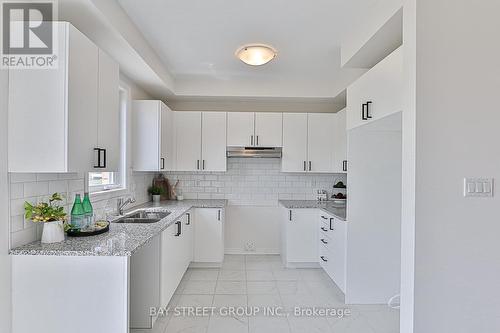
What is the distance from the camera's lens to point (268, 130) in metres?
4.46

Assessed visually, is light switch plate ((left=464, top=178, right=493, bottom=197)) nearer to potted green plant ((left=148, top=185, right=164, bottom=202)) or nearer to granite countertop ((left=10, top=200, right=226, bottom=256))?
granite countertop ((left=10, top=200, right=226, bottom=256))

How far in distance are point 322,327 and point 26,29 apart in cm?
302

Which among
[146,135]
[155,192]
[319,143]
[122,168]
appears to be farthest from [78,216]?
[319,143]

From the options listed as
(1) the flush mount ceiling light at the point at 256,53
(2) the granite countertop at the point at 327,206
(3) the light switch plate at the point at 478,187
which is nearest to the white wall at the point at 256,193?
(2) the granite countertop at the point at 327,206

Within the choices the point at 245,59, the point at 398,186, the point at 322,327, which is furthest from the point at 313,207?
the point at 245,59

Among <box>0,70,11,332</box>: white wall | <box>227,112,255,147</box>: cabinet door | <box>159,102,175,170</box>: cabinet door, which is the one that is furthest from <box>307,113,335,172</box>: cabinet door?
<box>0,70,11,332</box>: white wall

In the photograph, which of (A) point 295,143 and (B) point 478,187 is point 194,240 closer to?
(A) point 295,143

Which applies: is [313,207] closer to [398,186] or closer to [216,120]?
[398,186]

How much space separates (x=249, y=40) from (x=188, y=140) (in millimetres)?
1901

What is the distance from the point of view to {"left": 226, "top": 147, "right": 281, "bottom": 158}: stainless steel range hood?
14.5 ft

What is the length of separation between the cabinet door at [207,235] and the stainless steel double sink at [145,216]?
729 millimetres

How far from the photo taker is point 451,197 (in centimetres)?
179

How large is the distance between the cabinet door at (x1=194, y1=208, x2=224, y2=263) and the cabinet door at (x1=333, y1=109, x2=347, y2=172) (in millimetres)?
1815

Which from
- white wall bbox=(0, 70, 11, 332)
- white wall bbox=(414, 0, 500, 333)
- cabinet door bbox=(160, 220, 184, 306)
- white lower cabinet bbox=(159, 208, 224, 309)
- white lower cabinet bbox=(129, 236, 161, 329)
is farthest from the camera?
white lower cabinet bbox=(159, 208, 224, 309)
